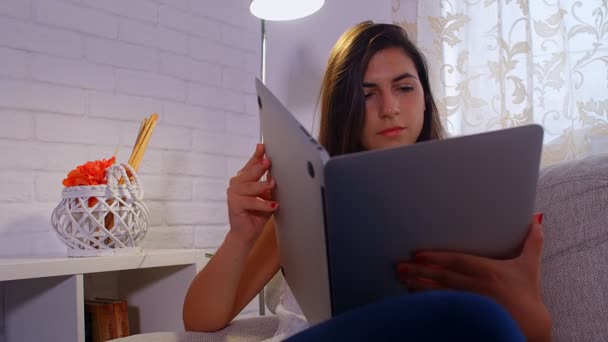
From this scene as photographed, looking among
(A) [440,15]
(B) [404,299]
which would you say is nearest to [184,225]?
(A) [440,15]

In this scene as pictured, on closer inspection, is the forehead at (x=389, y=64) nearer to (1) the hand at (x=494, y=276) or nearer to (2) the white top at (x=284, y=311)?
(2) the white top at (x=284, y=311)

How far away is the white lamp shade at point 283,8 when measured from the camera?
1.60 m

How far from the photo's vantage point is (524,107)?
1553 mm

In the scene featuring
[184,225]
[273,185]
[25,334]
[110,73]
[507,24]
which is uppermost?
[507,24]

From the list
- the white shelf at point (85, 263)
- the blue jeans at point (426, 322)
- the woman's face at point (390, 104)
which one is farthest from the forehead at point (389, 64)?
the blue jeans at point (426, 322)

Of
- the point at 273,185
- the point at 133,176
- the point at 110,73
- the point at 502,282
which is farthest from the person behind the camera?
the point at 110,73

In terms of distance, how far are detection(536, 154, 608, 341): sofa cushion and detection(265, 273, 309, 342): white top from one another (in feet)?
1.20

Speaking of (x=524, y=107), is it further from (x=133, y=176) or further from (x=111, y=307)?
(x=111, y=307)

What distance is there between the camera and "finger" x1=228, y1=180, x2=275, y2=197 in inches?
29.8

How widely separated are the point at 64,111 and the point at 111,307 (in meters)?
0.53

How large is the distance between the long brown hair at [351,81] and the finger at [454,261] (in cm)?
53

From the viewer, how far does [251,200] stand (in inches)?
30.6

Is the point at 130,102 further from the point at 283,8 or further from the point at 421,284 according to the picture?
the point at 421,284

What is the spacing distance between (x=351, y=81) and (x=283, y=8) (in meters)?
0.67
